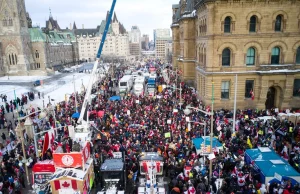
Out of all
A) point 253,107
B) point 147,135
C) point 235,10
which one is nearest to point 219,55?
point 235,10

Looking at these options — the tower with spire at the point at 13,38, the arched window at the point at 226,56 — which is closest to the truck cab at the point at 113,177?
the arched window at the point at 226,56

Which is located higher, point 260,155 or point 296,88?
point 296,88

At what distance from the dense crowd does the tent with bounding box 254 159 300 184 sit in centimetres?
43

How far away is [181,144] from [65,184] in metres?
8.87

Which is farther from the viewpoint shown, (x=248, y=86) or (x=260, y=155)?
(x=248, y=86)

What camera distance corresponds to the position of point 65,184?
1359cm

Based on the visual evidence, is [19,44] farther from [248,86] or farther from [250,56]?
[248,86]

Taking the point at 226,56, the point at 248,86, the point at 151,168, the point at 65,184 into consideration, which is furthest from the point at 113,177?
the point at 248,86

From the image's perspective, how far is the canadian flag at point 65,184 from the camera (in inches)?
532

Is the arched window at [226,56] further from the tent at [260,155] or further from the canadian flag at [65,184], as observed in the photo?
the canadian flag at [65,184]

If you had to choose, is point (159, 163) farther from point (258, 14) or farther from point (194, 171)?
point (258, 14)

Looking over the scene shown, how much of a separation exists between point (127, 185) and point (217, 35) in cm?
1943

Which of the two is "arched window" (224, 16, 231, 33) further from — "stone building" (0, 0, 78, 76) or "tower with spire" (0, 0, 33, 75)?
"tower with spire" (0, 0, 33, 75)

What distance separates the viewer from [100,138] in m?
21.5
